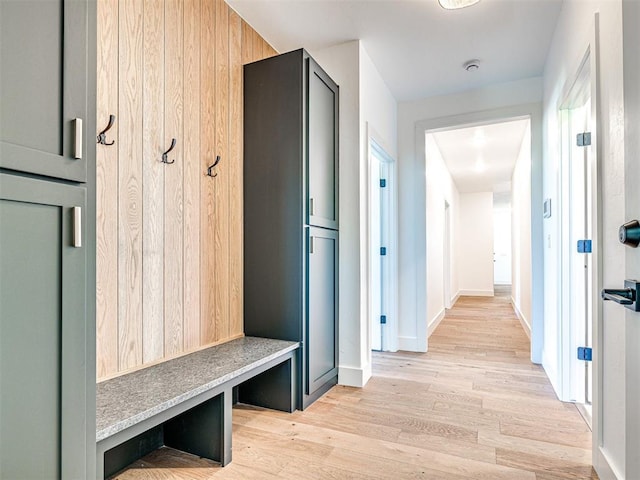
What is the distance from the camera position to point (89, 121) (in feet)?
3.67

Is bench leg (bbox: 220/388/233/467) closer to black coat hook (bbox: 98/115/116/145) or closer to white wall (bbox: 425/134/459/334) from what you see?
black coat hook (bbox: 98/115/116/145)

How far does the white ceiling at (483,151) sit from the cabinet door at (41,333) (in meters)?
3.90

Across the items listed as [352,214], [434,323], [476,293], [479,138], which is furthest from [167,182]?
[476,293]

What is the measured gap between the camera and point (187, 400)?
152 centimetres

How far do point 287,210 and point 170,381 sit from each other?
1.16 metres

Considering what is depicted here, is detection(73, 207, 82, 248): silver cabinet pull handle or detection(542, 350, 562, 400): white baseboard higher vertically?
detection(73, 207, 82, 248): silver cabinet pull handle

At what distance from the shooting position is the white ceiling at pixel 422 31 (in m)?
2.43

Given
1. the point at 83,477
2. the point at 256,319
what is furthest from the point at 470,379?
the point at 83,477

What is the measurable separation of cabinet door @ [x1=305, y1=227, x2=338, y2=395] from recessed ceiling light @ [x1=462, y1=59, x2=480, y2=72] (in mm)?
1819

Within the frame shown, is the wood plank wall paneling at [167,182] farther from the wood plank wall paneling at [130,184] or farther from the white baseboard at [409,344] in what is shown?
the white baseboard at [409,344]

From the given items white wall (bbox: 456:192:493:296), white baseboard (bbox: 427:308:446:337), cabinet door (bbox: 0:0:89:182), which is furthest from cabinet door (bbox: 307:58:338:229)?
white wall (bbox: 456:192:493:296)

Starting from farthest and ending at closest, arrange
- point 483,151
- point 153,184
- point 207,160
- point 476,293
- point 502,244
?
point 502,244 → point 476,293 → point 483,151 → point 207,160 → point 153,184

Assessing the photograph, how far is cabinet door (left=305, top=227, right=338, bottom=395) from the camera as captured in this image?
240 centimetres

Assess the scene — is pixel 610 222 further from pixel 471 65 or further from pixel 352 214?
pixel 471 65
